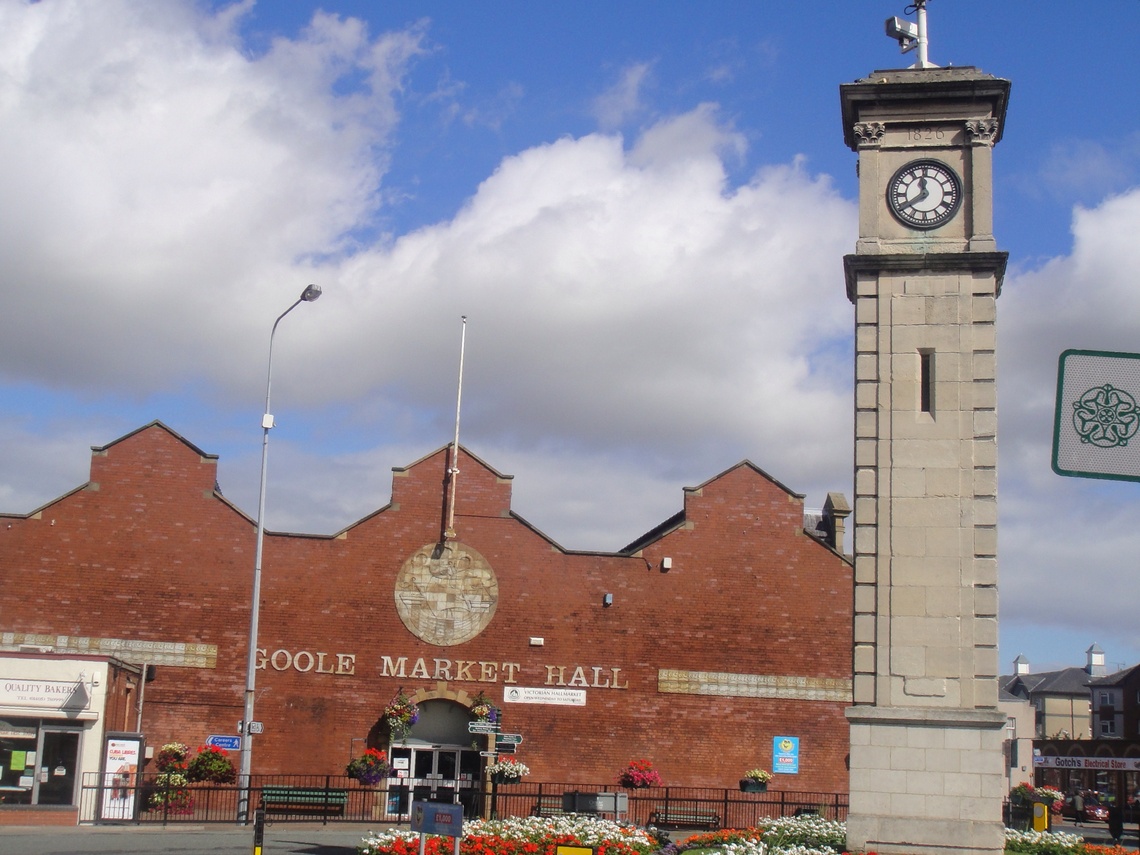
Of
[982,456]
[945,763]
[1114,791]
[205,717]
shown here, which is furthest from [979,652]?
[1114,791]

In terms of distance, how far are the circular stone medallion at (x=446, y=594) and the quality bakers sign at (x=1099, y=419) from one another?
111ft

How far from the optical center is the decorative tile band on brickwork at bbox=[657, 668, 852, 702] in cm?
3812

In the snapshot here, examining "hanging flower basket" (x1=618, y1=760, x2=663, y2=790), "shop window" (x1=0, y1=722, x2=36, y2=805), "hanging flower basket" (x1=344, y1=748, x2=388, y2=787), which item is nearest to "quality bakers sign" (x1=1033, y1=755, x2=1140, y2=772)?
"hanging flower basket" (x1=618, y1=760, x2=663, y2=790)

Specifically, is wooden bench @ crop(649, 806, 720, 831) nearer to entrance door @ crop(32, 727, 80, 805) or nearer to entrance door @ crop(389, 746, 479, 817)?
entrance door @ crop(389, 746, 479, 817)

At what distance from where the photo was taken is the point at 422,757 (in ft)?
122

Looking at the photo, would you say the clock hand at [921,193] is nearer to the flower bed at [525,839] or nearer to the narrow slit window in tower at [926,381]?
the narrow slit window in tower at [926,381]

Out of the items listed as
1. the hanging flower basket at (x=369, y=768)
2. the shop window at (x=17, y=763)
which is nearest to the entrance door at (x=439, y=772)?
the hanging flower basket at (x=369, y=768)

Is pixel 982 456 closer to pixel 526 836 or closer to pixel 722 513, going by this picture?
pixel 526 836

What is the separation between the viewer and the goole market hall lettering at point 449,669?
37.2m

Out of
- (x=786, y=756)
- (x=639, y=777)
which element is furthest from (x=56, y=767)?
(x=786, y=756)

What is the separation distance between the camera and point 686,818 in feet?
119

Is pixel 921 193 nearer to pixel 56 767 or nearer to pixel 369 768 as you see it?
pixel 369 768

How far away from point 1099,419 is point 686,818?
3319cm

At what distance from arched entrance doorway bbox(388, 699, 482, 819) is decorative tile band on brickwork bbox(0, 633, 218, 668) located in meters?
6.23
